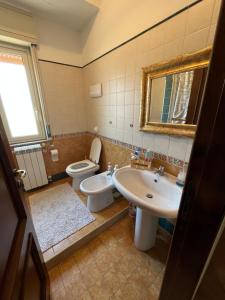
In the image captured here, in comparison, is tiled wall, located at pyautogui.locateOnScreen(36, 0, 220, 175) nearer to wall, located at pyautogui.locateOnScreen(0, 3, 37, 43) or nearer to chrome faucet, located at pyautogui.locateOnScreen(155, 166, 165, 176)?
chrome faucet, located at pyautogui.locateOnScreen(155, 166, 165, 176)

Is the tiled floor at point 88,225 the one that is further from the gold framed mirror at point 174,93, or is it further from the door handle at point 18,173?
the gold framed mirror at point 174,93

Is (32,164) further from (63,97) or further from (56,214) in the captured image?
(63,97)

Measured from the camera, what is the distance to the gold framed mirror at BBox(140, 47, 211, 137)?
3.10 ft

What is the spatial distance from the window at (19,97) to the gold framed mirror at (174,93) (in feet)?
5.51

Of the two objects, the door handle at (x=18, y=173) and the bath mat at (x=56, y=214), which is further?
the bath mat at (x=56, y=214)

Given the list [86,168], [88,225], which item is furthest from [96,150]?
[88,225]

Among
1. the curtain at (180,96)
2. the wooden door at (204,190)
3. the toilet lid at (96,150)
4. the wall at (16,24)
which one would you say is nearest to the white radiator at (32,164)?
the toilet lid at (96,150)

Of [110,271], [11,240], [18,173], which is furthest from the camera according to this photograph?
[110,271]

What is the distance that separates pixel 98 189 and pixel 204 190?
136 centimetres

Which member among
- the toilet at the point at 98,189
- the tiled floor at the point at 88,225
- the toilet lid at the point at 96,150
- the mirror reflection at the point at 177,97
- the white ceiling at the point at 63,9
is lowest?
the tiled floor at the point at 88,225

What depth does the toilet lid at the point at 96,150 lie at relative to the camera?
222 centimetres

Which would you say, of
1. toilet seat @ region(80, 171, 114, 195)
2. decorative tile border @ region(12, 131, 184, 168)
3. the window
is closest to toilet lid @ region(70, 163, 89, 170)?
toilet seat @ region(80, 171, 114, 195)

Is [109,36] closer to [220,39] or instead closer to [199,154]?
[220,39]

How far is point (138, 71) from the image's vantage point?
1.32 m
